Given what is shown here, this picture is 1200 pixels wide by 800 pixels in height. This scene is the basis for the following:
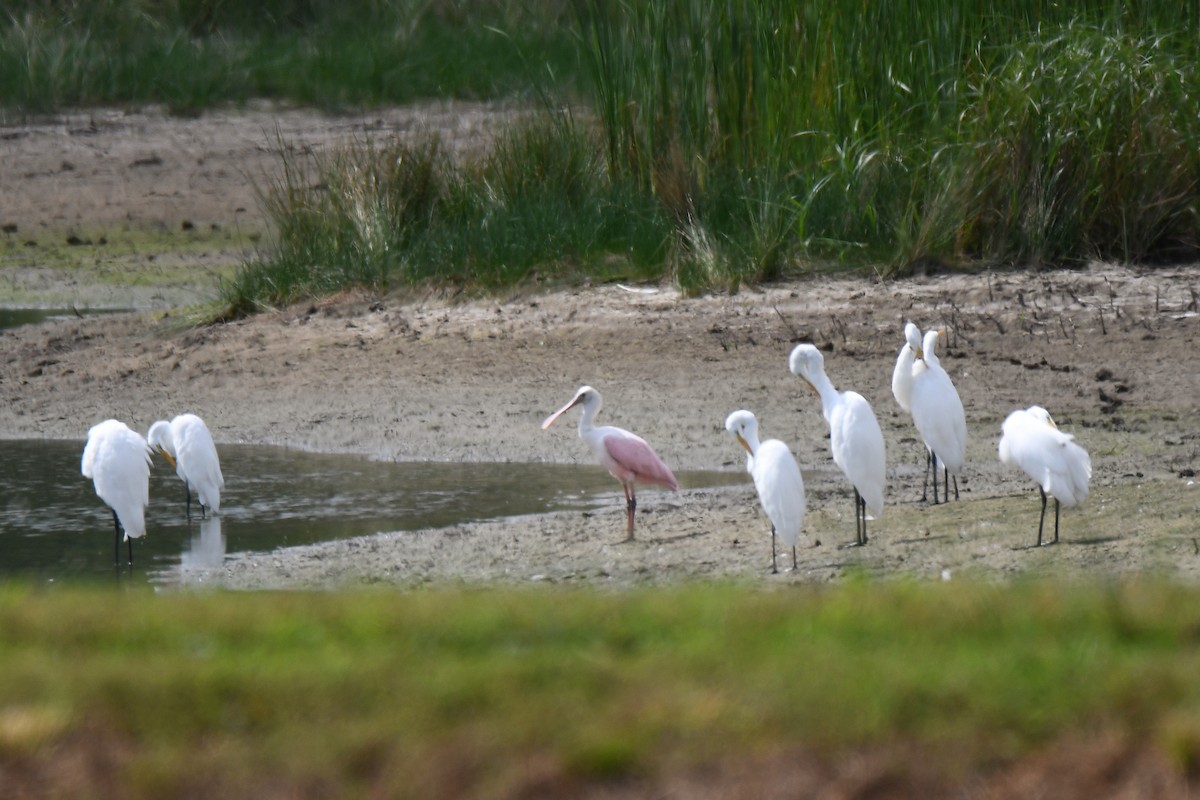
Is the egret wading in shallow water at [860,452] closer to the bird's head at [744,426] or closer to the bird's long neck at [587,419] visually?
the bird's head at [744,426]

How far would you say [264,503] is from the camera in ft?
28.0

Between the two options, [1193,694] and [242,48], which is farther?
[242,48]

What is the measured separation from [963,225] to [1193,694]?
776 cm

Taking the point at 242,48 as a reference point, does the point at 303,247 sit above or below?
below

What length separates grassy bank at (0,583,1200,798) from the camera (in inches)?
147

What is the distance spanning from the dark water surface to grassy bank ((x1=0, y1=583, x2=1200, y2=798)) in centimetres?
302

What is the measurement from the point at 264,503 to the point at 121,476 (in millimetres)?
1055

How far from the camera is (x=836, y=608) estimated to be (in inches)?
180

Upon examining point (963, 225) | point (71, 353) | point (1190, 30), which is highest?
point (1190, 30)

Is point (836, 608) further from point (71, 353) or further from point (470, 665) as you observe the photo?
point (71, 353)

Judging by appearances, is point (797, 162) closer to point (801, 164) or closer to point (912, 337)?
point (801, 164)

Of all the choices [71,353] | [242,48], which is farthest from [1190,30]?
[242,48]

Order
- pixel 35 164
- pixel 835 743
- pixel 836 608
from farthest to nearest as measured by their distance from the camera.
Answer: pixel 35 164, pixel 836 608, pixel 835 743

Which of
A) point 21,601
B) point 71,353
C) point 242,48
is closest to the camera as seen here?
point 21,601
